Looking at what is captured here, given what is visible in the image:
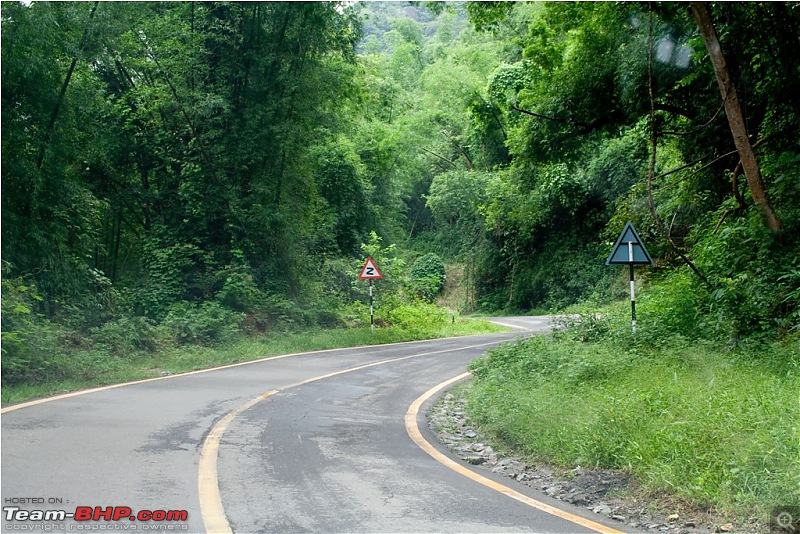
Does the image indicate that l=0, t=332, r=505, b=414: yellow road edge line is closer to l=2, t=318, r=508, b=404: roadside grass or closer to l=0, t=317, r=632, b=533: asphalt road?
l=0, t=317, r=632, b=533: asphalt road

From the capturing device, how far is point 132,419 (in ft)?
29.0

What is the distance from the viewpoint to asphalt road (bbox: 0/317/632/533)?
5145 mm

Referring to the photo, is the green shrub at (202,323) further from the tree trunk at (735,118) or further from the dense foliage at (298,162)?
the tree trunk at (735,118)

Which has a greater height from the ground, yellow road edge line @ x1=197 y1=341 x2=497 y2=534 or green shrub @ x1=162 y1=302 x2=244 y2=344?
green shrub @ x1=162 y1=302 x2=244 y2=344

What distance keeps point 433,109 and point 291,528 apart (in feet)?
160

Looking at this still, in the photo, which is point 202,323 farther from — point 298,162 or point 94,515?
point 94,515

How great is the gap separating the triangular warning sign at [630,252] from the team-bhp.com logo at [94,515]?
842cm

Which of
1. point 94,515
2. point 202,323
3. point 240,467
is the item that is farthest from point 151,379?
point 94,515

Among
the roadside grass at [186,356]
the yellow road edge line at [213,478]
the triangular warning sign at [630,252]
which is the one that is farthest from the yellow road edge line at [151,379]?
the triangular warning sign at [630,252]

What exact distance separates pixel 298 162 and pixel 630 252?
1466 cm

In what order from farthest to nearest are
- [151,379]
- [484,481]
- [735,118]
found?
[151,379]
[735,118]
[484,481]

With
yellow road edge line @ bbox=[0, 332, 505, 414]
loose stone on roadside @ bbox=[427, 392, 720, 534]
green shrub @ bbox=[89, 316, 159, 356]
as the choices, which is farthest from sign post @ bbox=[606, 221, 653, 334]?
green shrub @ bbox=[89, 316, 159, 356]

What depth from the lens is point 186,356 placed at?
1658 centimetres

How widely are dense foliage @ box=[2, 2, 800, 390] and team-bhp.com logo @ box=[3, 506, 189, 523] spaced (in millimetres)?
7799
